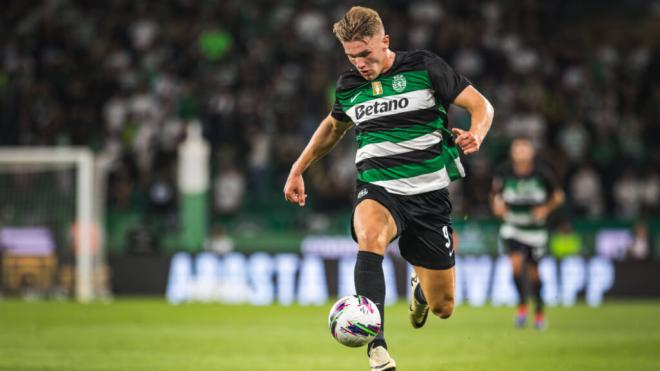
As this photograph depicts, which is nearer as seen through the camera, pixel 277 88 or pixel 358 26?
pixel 358 26

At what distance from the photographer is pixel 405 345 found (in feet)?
37.0

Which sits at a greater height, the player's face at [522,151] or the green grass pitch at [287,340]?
the player's face at [522,151]

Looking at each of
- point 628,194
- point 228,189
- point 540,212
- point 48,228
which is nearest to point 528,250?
point 540,212

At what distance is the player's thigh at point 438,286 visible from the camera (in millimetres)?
7664

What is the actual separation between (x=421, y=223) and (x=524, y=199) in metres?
7.00

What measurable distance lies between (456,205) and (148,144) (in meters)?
6.71

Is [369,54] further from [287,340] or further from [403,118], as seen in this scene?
[287,340]

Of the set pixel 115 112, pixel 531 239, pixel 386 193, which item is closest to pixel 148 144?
pixel 115 112

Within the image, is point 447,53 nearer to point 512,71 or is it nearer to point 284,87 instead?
point 512,71

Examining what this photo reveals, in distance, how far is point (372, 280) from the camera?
6.82 meters

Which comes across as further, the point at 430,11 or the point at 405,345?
the point at 430,11

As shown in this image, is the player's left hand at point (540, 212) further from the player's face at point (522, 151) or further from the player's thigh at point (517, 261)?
the player's face at point (522, 151)

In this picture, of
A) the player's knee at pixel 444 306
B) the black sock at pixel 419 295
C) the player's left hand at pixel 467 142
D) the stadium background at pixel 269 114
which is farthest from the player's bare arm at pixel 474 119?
the stadium background at pixel 269 114

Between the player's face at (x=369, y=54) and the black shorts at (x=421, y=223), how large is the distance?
2.51ft
